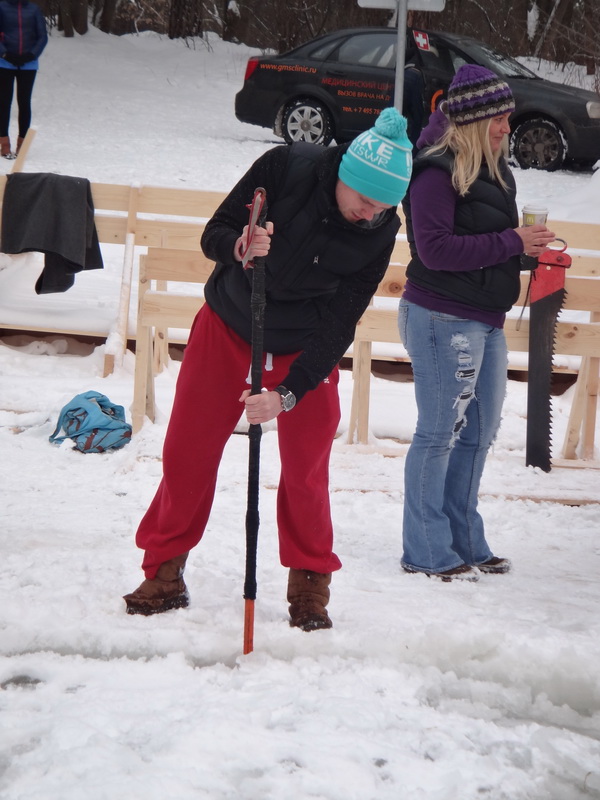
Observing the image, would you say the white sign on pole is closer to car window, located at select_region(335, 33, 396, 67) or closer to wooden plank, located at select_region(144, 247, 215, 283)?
wooden plank, located at select_region(144, 247, 215, 283)

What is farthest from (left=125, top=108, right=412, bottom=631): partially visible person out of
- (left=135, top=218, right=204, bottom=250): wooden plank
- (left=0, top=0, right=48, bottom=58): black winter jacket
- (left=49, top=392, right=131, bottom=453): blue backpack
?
(left=0, top=0, right=48, bottom=58): black winter jacket

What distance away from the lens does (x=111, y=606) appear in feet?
10.2

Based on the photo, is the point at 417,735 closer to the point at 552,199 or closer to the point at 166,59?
the point at 552,199

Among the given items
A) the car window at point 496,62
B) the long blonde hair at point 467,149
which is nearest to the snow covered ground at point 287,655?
the long blonde hair at point 467,149

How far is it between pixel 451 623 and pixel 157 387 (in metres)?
3.30

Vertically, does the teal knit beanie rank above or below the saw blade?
above

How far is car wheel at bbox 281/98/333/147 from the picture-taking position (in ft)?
39.1

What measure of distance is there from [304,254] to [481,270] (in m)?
0.92

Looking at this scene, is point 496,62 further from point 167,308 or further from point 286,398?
point 286,398

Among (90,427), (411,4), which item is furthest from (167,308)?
(411,4)

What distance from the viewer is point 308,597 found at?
3074 mm

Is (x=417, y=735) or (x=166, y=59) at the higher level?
(x=166, y=59)

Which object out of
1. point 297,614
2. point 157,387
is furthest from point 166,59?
point 297,614

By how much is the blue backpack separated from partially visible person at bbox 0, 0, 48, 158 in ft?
20.7
